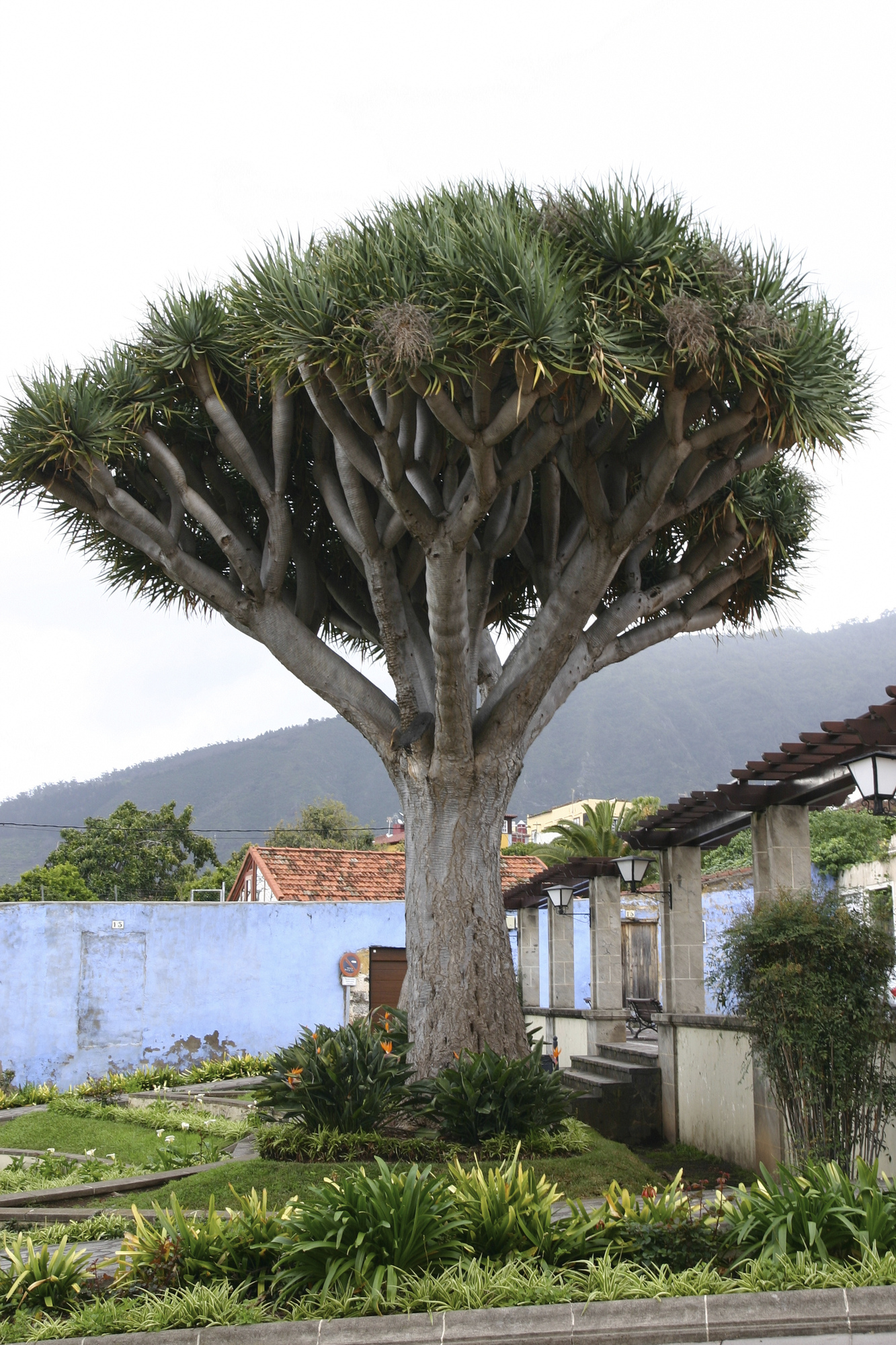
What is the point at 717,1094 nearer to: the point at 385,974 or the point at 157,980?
the point at 385,974

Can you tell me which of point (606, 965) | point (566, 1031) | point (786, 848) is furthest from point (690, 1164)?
point (566, 1031)

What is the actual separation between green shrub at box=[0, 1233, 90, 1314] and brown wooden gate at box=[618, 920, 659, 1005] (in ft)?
66.8

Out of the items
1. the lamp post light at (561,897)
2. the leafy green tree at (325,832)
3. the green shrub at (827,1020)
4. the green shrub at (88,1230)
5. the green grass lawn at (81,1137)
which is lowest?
the green grass lawn at (81,1137)

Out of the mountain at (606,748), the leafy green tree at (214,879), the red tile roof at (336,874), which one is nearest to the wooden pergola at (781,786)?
the red tile roof at (336,874)

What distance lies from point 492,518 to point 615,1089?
638 cm

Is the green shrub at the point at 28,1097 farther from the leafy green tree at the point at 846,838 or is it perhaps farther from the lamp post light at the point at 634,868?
the leafy green tree at the point at 846,838

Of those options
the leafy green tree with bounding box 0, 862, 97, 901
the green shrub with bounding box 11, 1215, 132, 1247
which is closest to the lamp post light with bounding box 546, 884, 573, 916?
the green shrub with bounding box 11, 1215, 132, 1247

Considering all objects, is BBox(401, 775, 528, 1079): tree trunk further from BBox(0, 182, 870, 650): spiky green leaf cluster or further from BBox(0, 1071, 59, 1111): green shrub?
BBox(0, 1071, 59, 1111): green shrub

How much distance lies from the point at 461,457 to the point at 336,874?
15.7 metres

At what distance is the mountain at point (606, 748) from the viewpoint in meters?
153

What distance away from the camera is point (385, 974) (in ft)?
68.4

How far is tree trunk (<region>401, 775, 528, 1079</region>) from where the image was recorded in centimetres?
866

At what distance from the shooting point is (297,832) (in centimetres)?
5491

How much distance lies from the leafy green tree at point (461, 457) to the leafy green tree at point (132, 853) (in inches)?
1358
